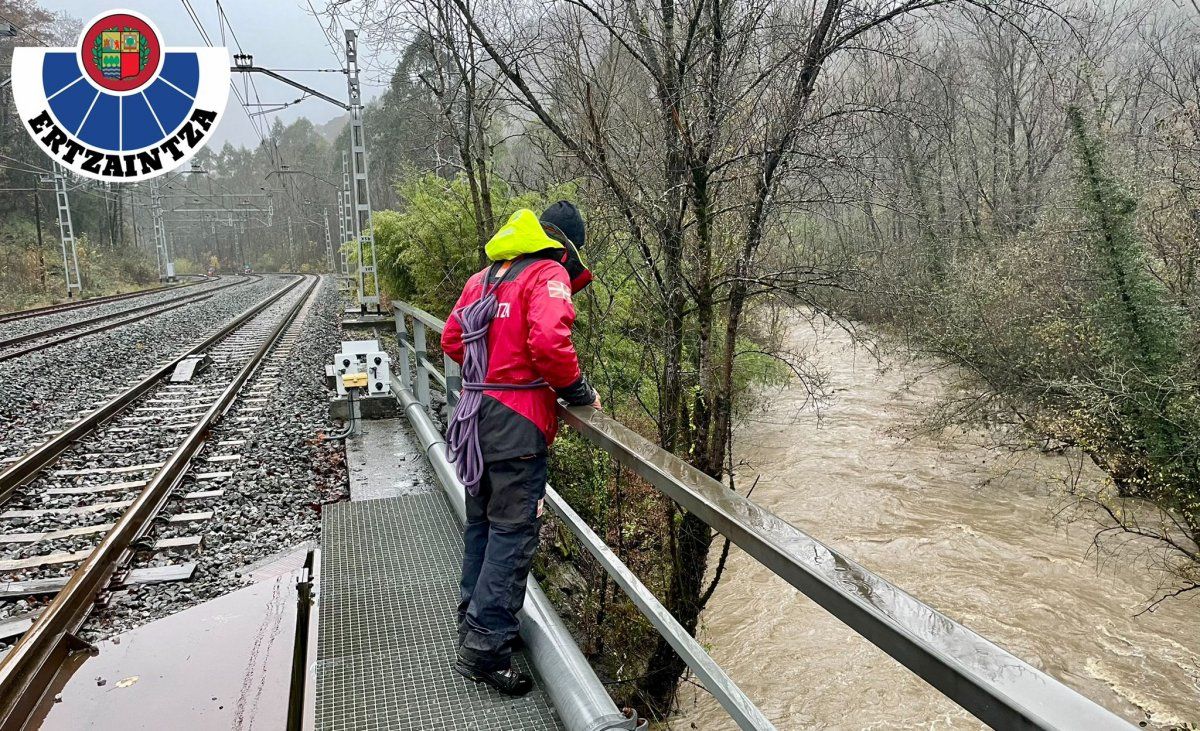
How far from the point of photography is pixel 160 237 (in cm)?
4700

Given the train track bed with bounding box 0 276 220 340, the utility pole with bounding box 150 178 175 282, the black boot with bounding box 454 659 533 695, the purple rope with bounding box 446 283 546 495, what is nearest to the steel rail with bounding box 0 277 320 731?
the black boot with bounding box 454 659 533 695

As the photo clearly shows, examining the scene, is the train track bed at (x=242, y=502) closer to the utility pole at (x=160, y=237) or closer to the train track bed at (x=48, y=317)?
the train track bed at (x=48, y=317)

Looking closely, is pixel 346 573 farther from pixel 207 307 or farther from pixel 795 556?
pixel 207 307

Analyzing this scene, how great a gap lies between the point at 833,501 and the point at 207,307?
69.2 ft

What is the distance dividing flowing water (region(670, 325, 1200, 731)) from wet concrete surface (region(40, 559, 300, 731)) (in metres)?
3.70

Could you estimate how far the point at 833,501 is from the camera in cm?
1119

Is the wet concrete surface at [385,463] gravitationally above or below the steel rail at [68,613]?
above

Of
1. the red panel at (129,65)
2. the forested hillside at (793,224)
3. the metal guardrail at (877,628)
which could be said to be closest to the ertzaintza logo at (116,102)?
the red panel at (129,65)

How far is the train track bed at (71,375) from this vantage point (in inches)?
306

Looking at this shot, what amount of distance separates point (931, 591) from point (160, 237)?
1983 inches

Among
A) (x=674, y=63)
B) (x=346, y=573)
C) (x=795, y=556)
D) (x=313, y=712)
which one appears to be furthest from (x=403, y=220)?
(x=795, y=556)

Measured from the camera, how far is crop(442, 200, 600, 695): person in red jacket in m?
2.56

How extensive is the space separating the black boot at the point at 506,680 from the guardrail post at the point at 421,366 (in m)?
3.31

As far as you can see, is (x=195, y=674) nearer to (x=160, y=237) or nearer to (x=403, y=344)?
(x=403, y=344)
